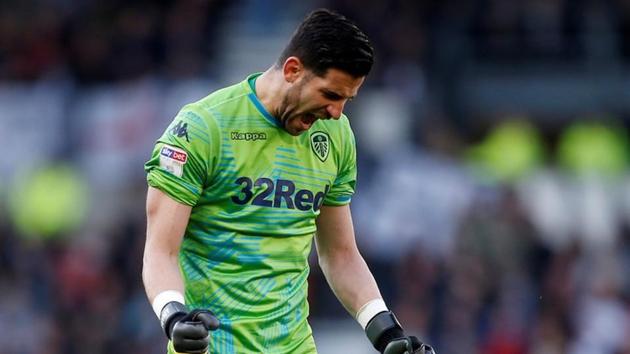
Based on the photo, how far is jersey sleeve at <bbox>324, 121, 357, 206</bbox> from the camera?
6.63m

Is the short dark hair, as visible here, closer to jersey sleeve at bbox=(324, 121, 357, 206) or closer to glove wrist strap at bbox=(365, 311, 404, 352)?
jersey sleeve at bbox=(324, 121, 357, 206)

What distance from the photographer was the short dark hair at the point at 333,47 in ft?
20.1

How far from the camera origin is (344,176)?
6695mm

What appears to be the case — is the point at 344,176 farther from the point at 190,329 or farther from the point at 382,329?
the point at 190,329

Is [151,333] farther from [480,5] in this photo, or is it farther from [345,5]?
[480,5]

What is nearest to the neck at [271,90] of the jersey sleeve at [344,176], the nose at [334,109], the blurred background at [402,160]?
the nose at [334,109]

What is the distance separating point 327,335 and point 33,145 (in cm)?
430

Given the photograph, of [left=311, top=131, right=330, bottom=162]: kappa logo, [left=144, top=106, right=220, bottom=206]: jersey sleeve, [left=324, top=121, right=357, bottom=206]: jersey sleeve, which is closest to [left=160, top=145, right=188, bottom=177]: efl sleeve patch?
[left=144, top=106, right=220, bottom=206]: jersey sleeve

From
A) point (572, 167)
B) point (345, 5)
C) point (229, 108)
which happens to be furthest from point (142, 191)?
point (229, 108)

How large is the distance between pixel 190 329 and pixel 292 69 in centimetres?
118

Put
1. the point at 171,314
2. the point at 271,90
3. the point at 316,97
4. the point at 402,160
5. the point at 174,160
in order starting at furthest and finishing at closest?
1. the point at 402,160
2. the point at 271,90
3. the point at 316,97
4. the point at 174,160
5. the point at 171,314

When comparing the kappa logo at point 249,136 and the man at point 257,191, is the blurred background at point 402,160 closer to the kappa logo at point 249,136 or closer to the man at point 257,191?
the man at point 257,191

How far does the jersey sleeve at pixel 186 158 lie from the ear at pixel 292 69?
0.36 meters

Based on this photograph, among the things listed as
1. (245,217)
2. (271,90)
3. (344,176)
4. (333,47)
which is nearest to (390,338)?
(344,176)
